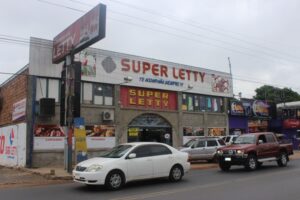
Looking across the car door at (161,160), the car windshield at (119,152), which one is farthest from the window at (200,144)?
the car windshield at (119,152)

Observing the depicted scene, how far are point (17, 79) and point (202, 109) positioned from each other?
15321 millimetres

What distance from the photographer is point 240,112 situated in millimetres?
37281

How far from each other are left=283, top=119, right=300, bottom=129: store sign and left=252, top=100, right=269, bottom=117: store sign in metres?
3.10

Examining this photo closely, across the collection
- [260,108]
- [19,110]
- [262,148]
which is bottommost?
[262,148]

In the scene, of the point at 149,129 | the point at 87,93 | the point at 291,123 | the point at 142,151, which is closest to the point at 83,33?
the point at 87,93

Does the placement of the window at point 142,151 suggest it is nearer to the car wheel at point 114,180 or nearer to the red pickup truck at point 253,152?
the car wheel at point 114,180

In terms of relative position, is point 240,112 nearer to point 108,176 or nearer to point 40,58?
point 40,58

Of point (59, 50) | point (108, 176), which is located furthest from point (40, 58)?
point (108, 176)

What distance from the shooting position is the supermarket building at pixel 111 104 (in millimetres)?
23781

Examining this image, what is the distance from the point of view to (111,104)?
27453 millimetres

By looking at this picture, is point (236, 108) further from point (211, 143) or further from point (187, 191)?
point (187, 191)

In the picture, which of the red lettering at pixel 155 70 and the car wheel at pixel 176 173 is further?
the red lettering at pixel 155 70

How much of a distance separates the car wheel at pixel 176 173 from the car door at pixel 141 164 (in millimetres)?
1075

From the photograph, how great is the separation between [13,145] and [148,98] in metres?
10.0
